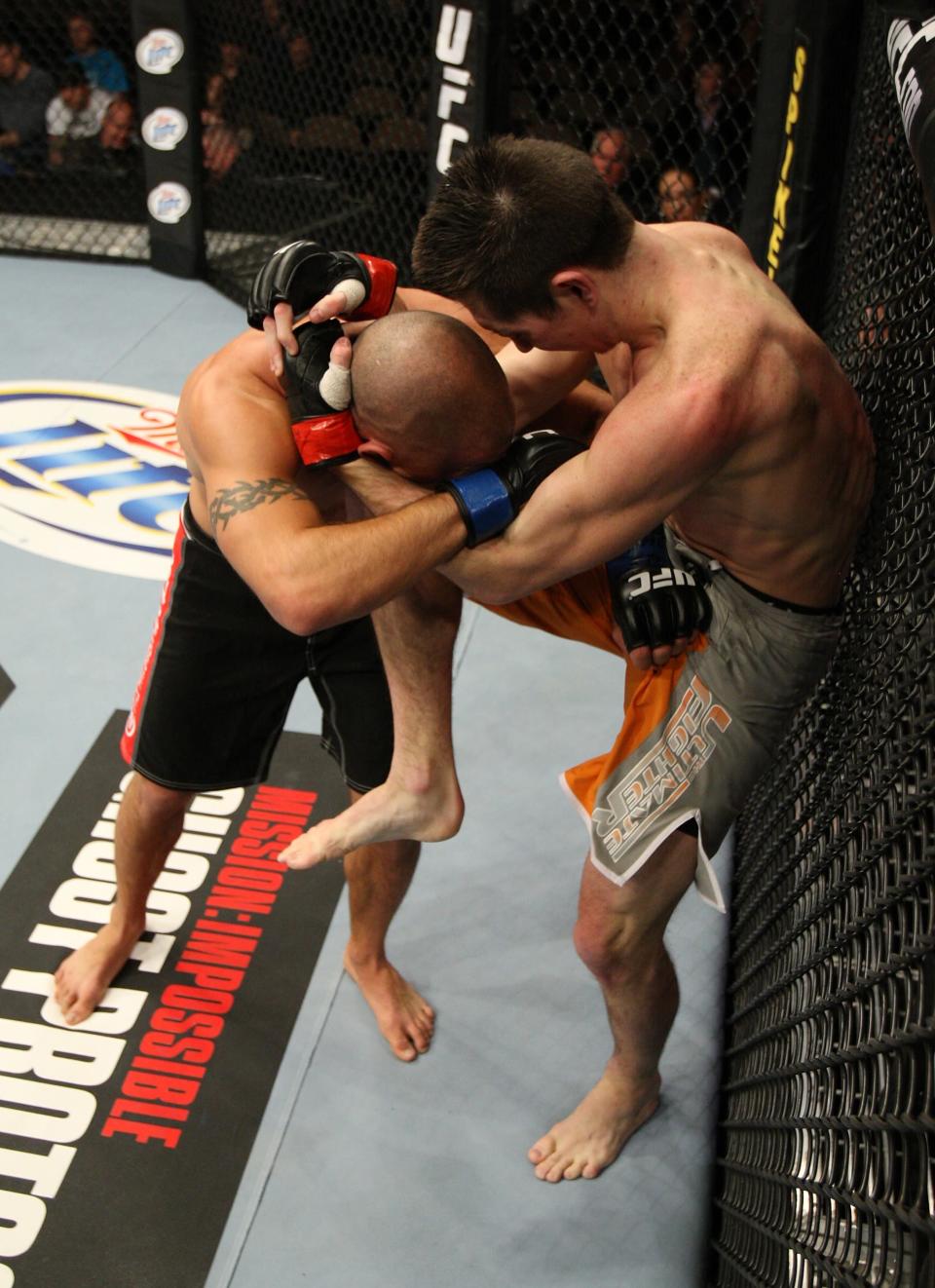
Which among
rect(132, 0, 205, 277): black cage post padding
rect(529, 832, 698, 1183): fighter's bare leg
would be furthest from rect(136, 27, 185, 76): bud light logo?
rect(529, 832, 698, 1183): fighter's bare leg

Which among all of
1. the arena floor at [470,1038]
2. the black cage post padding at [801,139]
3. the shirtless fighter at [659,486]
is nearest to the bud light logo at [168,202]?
the arena floor at [470,1038]

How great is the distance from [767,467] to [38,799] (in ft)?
5.66

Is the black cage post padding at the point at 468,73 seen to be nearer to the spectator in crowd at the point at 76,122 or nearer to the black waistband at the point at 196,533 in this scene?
the spectator in crowd at the point at 76,122

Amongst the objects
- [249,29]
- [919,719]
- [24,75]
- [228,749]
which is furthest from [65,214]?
[919,719]

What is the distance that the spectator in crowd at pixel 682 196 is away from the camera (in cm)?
403

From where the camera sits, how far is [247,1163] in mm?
2045

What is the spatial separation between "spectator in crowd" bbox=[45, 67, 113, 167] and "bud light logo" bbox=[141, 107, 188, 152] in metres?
0.65

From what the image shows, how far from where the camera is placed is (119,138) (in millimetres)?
5586

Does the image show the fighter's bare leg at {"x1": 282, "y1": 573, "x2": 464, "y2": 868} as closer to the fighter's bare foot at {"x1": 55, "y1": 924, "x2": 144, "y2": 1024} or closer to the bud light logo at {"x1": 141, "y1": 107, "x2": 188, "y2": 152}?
the fighter's bare foot at {"x1": 55, "y1": 924, "x2": 144, "y2": 1024}

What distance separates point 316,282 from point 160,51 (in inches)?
148

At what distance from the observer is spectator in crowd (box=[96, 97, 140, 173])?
5543 mm

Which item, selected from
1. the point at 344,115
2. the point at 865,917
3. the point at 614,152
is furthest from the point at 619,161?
the point at 865,917

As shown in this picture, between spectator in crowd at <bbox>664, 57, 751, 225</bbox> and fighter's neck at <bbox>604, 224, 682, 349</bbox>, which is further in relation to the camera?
spectator in crowd at <bbox>664, 57, 751, 225</bbox>

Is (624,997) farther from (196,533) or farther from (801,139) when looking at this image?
(801,139)
